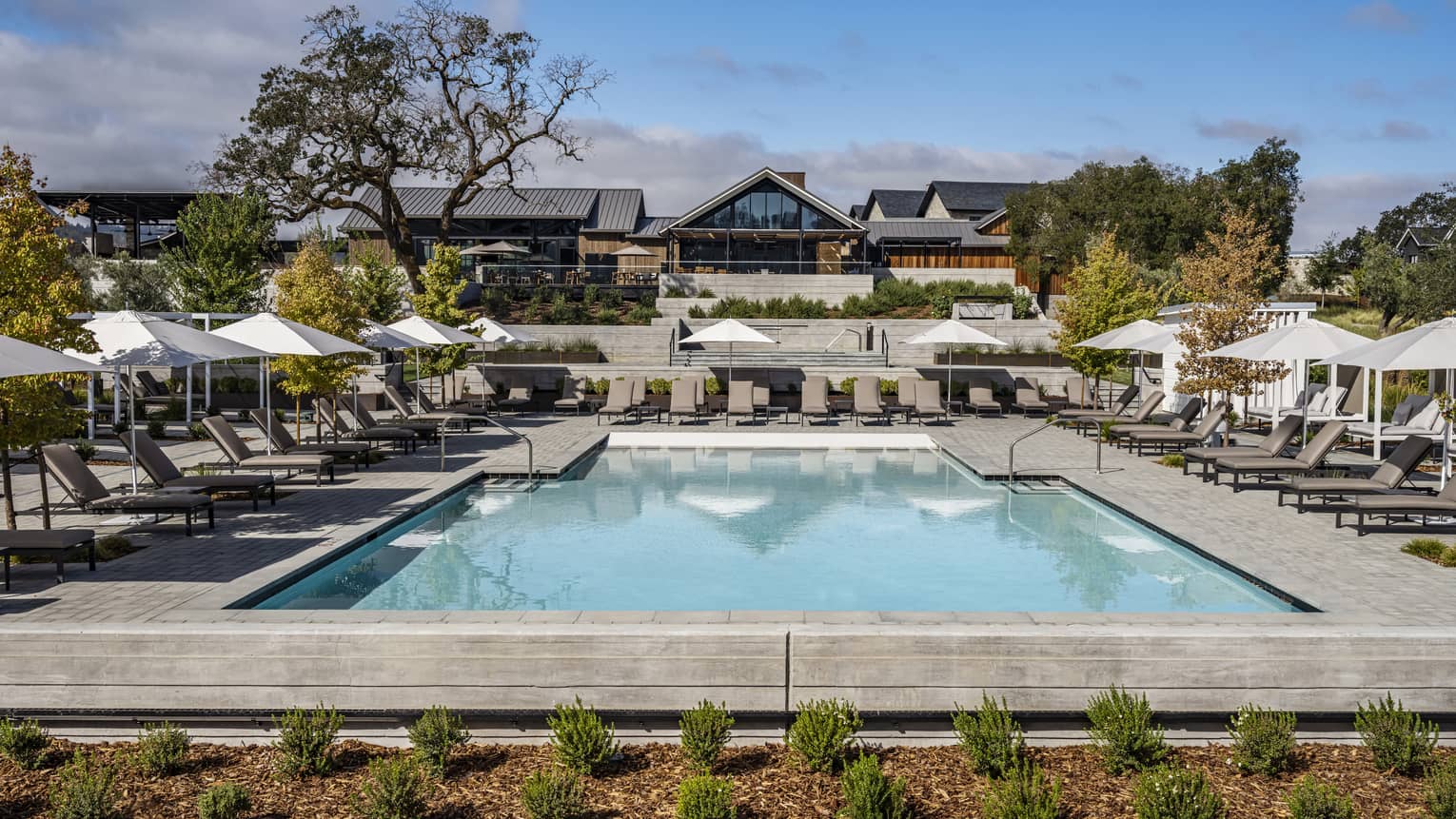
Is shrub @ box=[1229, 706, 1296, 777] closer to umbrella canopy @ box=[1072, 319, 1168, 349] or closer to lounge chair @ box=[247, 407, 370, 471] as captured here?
lounge chair @ box=[247, 407, 370, 471]

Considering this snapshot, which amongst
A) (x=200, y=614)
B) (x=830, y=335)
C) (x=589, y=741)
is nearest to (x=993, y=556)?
(x=589, y=741)

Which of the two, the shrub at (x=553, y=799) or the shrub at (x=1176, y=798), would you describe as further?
the shrub at (x=553, y=799)

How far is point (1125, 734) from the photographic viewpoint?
18.5 feet

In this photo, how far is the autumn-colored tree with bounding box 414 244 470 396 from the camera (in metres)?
23.6

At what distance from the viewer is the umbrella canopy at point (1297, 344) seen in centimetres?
1364

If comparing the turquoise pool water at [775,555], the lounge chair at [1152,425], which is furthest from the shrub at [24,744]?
the lounge chair at [1152,425]

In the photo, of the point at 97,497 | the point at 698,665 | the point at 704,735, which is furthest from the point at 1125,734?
the point at 97,497

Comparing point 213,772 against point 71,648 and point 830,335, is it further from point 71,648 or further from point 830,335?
point 830,335

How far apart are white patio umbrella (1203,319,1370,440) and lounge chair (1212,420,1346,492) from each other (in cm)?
48

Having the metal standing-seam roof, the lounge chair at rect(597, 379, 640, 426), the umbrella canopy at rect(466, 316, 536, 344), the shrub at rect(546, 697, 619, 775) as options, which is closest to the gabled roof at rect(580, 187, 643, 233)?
Result: the metal standing-seam roof

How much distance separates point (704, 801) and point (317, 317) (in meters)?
12.9

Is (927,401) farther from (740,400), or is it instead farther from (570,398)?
(570,398)

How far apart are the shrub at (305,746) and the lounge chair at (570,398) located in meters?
18.3

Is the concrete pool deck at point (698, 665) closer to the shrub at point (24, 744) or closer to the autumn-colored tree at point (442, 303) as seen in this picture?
the shrub at point (24, 744)
